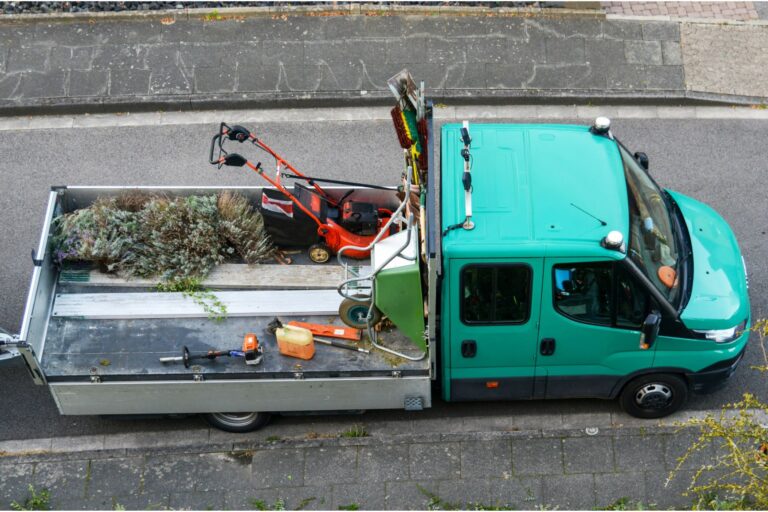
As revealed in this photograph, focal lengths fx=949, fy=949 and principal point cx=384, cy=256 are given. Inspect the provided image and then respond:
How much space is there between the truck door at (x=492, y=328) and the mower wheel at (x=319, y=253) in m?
1.66

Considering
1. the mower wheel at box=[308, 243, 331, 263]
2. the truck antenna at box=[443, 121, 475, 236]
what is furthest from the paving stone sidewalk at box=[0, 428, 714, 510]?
the truck antenna at box=[443, 121, 475, 236]

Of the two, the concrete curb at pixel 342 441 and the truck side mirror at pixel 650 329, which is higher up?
the truck side mirror at pixel 650 329

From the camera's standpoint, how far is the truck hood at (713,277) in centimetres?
802

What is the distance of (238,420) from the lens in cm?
866

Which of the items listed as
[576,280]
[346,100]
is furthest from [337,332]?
[346,100]

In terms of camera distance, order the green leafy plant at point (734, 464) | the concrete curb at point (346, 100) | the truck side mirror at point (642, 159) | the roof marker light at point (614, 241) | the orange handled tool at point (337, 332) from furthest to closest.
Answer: the concrete curb at point (346, 100) < the truck side mirror at point (642, 159) < the orange handled tool at point (337, 332) < the roof marker light at point (614, 241) < the green leafy plant at point (734, 464)

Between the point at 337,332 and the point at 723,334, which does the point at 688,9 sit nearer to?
the point at 723,334

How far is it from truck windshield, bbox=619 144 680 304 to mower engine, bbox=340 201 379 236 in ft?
7.71

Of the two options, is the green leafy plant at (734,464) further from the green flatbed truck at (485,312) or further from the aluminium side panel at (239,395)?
the aluminium side panel at (239,395)

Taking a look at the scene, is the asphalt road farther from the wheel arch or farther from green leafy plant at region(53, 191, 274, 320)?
the wheel arch

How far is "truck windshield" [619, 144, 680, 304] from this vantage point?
7.80 meters

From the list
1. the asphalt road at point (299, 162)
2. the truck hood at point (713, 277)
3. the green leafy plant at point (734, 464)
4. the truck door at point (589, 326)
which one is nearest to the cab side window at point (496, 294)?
the truck door at point (589, 326)

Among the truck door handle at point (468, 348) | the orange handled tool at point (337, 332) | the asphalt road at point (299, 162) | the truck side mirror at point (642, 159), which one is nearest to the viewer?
the truck door handle at point (468, 348)

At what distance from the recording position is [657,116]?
11820 mm
